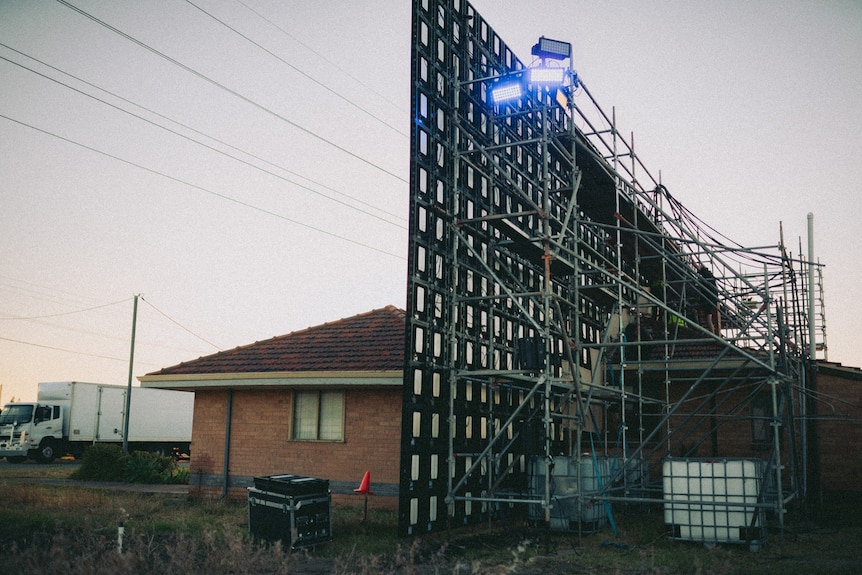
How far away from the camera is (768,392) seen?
19.1 meters

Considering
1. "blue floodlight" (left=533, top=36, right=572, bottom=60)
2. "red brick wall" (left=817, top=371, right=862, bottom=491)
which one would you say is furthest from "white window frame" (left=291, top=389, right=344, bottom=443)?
"red brick wall" (left=817, top=371, right=862, bottom=491)

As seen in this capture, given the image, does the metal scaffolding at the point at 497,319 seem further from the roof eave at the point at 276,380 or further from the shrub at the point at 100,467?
the shrub at the point at 100,467

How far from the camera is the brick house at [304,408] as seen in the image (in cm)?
1581

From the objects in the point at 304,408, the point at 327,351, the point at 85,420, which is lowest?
the point at 85,420

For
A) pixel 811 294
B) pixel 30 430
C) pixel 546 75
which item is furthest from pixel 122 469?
pixel 811 294

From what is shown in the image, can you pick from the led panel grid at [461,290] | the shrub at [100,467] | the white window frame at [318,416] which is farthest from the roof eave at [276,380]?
the shrub at [100,467]

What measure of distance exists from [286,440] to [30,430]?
742 inches

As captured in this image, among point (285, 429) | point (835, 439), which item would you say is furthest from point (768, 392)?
point (285, 429)

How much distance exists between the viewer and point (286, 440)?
55.7ft

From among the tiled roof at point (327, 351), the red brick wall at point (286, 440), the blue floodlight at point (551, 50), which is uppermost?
the blue floodlight at point (551, 50)

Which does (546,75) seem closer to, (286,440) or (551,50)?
(551,50)

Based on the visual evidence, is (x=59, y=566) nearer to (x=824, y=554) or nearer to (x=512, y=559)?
(x=512, y=559)

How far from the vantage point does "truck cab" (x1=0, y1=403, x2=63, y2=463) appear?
3016 centimetres

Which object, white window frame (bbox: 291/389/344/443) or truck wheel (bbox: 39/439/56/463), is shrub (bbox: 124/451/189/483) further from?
truck wheel (bbox: 39/439/56/463)
